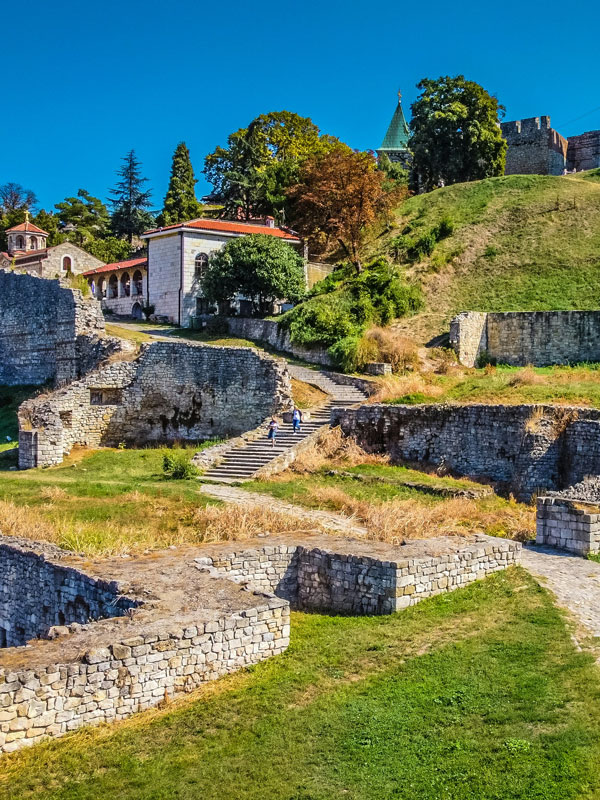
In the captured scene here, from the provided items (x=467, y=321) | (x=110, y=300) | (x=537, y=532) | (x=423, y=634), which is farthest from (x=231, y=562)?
(x=110, y=300)

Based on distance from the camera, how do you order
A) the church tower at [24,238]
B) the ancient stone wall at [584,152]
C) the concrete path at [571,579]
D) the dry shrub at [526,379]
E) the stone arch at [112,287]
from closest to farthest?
the concrete path at [571,579]
the dry shrub at [526,379]
the stone arch at [112,287]
the church tower at [24,238]
the ancient stone wall at [584,152]

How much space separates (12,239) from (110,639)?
56230 millimetres

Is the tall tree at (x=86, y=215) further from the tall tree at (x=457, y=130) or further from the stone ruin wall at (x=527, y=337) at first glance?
the stone ruin wall at (x=527, y=337)

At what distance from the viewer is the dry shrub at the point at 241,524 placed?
1379cm

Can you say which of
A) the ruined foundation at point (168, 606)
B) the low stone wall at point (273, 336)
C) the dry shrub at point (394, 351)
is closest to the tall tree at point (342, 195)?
the low stone wall at point (273, 336)

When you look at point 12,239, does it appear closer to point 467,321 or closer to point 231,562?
point 467,321

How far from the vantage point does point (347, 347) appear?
29.3 meters

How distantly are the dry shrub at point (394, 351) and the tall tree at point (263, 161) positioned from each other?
2032 cm

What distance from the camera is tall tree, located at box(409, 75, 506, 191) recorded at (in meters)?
49.5

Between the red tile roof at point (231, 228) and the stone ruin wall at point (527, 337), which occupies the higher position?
the red tile roof at point (231, 228)

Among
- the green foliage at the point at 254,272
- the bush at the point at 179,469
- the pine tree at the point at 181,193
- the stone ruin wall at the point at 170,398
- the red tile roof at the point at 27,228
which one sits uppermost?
the pine tree at the point at 181,193

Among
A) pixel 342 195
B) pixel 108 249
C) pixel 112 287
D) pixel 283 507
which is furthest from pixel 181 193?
pixel 283 507

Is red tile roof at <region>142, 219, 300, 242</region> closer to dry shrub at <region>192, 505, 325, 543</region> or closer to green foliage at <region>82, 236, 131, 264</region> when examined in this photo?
green foliage at <region>82, 236, 131, 264</region>

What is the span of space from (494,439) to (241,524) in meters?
9.04
